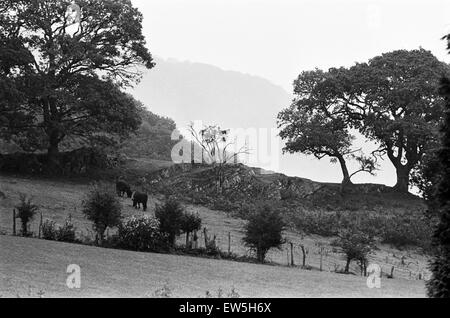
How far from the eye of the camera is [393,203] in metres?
45.3

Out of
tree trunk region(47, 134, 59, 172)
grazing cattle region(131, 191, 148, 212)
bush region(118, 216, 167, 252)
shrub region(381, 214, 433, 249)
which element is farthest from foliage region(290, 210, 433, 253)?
tree trunk region(47, 134, 59, 172)

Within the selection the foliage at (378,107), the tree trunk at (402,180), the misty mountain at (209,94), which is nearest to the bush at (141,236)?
the foliage at (378,107)

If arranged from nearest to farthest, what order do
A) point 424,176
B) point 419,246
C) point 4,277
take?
point 4,277 → point 424,176 → point 419,246

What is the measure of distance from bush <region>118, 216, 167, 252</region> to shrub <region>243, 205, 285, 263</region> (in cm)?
389

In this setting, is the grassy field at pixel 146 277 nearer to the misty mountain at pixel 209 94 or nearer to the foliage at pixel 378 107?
the foliage at pixel 378 107

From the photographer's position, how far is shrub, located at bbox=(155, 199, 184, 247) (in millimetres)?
25734

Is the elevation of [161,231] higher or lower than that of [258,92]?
lower

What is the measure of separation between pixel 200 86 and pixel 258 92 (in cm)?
1326

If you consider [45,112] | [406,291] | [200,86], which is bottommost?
[406,291]

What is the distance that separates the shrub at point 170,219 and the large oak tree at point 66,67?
18128mm

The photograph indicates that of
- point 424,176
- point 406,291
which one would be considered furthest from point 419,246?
point 406,291

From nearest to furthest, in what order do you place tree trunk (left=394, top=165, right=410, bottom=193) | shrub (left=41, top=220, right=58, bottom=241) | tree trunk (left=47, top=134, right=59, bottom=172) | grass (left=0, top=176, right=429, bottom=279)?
1. shrub (left=41, top=220, right=58, bottom=241)
2. grass (left=0, top=176, right=429, bottom=279)
3. tree trunk (left=47, top=134, right=59, bottom=172)
4. tree trunk (left=394, top=165, right=410, bottom=193)

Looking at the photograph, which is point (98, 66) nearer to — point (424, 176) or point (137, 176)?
point (137, 176)

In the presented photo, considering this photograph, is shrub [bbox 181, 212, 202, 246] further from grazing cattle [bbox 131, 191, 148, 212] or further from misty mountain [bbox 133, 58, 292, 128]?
misty mountain [bbox 133, 58, 292, 128]
